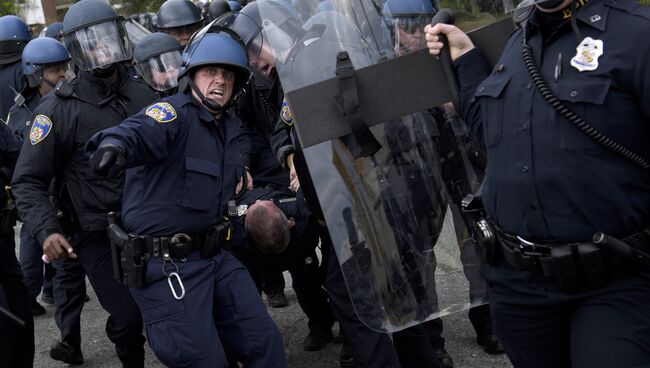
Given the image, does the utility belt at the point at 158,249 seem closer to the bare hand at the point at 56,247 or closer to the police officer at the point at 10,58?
the bare hand at the point at 56,247

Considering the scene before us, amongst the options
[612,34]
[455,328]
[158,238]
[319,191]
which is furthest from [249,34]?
[612,34]

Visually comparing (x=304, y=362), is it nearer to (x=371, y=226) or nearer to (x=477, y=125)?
(x=371, y=226)

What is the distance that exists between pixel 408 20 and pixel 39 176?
7.24ft

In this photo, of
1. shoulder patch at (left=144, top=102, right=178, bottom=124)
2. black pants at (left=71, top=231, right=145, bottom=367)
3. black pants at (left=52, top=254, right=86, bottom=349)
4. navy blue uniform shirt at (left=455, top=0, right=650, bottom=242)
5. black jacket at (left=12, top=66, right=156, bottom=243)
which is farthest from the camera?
black pants at (left=52, top=254, right=86, bottom=349)

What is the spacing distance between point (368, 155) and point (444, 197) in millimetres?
408

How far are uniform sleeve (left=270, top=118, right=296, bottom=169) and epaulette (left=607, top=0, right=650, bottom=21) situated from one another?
88.3 inches

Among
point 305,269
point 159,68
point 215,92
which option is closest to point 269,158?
point 305,269

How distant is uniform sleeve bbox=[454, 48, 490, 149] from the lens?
3.17 meters

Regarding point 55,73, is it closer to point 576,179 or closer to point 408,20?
point 408,20

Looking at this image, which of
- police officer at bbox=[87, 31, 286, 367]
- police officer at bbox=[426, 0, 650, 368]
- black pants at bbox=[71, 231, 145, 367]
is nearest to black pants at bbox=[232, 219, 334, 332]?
black pants at bbox=[71, 231, 145, 367]

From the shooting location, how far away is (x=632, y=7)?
2.74m

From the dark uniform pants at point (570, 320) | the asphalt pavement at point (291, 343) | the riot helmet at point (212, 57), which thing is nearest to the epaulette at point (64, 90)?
the riot helmet at point (212, 57)

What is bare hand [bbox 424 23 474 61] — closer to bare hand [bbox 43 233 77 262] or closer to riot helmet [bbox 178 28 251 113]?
riot helmet [bbox 178 28 251 113]

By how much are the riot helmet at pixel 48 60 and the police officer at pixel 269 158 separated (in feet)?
3.96
